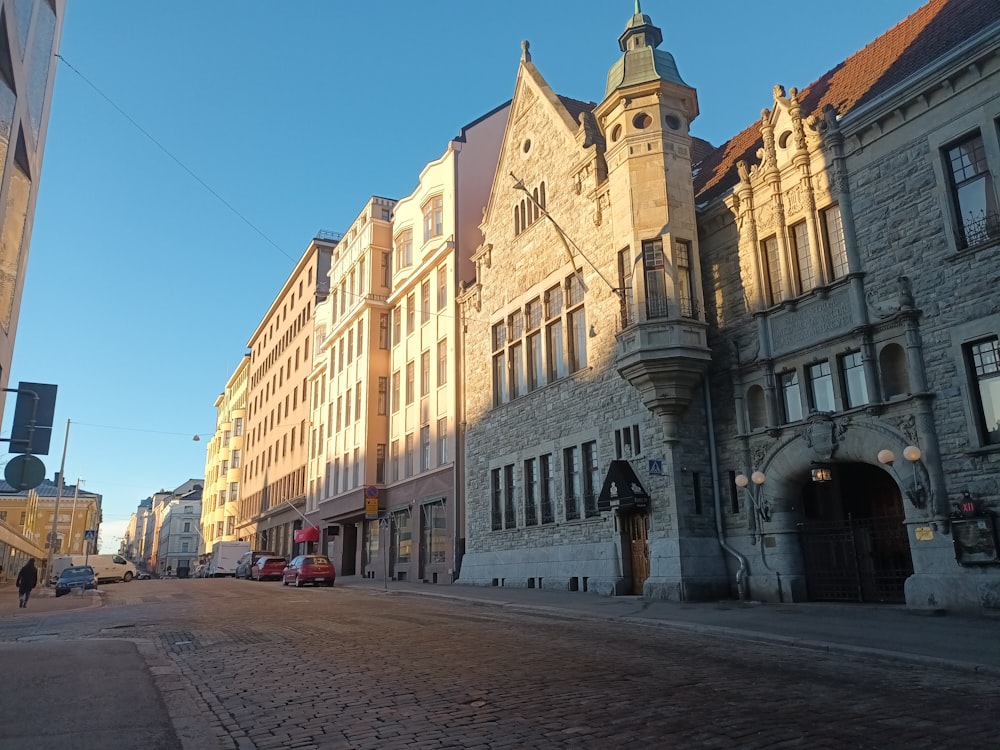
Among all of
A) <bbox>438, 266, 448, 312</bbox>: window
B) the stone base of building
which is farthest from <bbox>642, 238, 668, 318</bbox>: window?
<bbox>438, 266, 448, 312</bbox>: window

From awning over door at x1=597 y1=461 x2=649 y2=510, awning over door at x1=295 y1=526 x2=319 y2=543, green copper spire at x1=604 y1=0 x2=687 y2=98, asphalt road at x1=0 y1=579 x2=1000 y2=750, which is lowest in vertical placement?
asphalt road at x1=0 y1=579 x2=1000 y2=750

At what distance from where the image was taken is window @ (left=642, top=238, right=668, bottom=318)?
21.2m

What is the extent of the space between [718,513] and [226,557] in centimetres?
4471

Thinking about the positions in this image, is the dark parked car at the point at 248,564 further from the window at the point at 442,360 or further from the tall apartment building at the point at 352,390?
the window at the point at 442,360

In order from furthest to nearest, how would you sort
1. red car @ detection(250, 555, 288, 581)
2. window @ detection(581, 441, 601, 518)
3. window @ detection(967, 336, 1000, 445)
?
red car @ detection(250, 555, 288, 581) → window @ detection(581, 441, 601, 518) → window @ detection(967, 336, 1000, 445)

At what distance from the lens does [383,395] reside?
4369cm

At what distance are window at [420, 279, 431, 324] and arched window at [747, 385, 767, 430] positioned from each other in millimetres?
20535

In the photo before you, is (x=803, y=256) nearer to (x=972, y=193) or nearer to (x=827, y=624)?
(x=972, y=193)

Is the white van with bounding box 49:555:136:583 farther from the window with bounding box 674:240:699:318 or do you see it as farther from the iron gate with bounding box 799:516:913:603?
the iron gate with bounding box 799:516:913:603

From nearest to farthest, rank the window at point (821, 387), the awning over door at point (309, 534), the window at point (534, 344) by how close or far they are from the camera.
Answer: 1. the window at point (821, 387)
2. the window at point (534, 344)
3. the awning over door at point (309, 534)

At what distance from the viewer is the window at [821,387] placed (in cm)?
1825

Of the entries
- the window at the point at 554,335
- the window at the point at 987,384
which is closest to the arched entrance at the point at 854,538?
the window at the point at 987,384

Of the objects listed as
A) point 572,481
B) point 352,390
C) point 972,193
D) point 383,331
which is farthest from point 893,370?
point 352,390

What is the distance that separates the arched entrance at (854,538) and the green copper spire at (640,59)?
1194 centimetres
